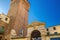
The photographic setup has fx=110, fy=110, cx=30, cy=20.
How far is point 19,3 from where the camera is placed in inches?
1475

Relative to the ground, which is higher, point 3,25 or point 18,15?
point 18,15

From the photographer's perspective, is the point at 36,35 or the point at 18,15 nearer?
the point at 36,35

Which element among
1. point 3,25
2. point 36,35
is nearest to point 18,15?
point 3,25

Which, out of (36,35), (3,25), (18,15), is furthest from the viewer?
(18,15)

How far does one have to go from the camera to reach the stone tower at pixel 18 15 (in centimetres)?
3334

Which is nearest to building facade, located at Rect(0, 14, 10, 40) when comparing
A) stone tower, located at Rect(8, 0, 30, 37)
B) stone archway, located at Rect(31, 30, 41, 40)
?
stone tower, located at Rect(8, 0, 30, 37)

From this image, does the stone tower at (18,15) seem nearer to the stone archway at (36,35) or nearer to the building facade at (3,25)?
the building facade at (3,25)

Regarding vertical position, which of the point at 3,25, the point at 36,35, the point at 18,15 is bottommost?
the point at 36,35

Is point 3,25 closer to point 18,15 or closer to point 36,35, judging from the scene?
point 18,15

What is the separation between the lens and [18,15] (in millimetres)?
35719

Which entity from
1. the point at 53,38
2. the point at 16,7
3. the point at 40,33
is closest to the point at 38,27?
the point at 40,33

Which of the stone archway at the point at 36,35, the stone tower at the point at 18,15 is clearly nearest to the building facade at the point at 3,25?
the stone tower at the point at 18,15

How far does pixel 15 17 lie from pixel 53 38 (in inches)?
663

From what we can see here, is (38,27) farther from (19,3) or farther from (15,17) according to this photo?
(19,3)
